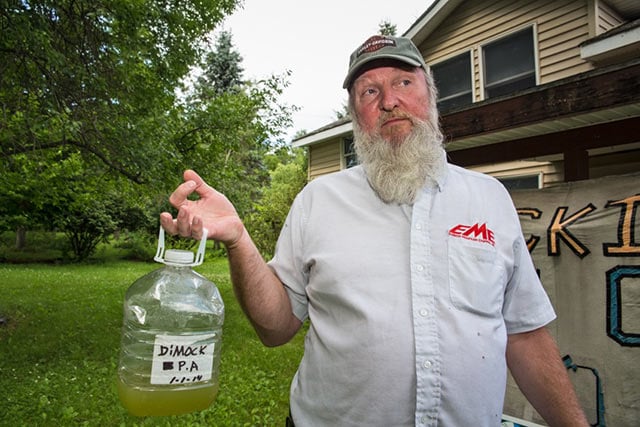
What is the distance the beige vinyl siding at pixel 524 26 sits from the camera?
6.95 m

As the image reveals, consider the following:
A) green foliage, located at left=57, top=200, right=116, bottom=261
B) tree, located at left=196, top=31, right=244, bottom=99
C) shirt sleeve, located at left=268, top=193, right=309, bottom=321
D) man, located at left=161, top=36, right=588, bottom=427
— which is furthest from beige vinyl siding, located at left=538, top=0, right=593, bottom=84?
tree, located at left=196, top=31, right=244, bottom=99

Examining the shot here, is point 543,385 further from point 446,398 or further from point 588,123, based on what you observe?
point 588,123

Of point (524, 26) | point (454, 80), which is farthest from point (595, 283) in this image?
point (454, 80)

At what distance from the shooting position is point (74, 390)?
5.35 m

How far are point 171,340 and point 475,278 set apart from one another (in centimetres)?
114

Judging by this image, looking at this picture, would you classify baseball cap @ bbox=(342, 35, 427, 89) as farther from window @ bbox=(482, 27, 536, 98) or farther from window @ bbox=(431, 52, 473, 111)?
window @ bbox=(431, 52, 473, 111)

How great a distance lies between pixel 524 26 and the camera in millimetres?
7605

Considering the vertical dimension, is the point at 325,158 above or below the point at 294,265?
above

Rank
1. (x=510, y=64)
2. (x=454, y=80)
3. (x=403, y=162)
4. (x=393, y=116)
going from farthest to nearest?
(x=454, y=80) < (x=510, y=64) < (x=393, y=116) < (x=403, y=162)

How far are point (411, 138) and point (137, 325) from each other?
159 centimetres

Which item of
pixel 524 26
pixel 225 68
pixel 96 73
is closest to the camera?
pixel 96 73

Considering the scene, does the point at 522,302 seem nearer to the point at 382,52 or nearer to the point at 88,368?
the point at 382,52

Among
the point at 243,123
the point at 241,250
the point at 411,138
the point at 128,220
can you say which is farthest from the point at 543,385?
the point at 128,220

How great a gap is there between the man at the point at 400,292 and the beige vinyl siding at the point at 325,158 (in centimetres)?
1044
